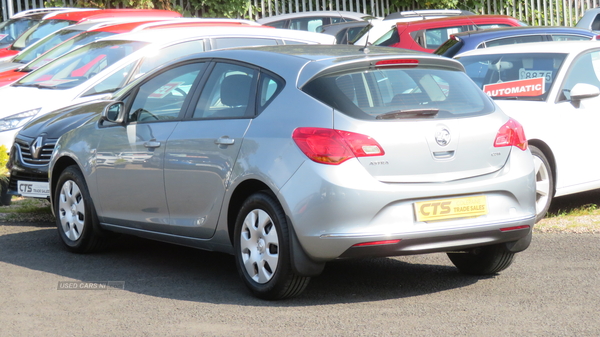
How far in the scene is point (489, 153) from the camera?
5129mm

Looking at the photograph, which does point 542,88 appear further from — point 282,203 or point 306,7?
point 306,7

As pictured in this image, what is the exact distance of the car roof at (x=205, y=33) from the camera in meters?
9.74

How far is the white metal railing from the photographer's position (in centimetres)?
2042

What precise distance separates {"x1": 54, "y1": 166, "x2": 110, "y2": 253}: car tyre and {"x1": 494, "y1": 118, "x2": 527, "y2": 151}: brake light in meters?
3.29

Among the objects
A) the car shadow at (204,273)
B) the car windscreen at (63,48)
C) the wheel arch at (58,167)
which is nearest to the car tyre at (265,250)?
the car shadow at (204,273)

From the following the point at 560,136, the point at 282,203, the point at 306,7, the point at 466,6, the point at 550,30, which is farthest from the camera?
the point at 466,6

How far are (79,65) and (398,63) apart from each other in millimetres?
5468

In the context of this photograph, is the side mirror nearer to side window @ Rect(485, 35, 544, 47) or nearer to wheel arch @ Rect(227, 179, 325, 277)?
wheel arch @ Rect(227, 179, 325, 277)

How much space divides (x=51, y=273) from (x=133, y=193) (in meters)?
0.82

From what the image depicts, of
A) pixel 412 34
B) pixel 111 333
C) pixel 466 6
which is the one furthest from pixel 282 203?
pixel 466 6

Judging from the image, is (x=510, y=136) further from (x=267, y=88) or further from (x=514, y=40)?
(x=514, y=40)

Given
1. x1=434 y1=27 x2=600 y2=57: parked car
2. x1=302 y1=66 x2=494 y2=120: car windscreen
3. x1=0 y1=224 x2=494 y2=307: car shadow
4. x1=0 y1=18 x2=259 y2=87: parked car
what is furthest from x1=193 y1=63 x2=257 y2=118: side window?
x1=434 y1=27 x2=600 y2=57: parked car

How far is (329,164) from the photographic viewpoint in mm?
4781

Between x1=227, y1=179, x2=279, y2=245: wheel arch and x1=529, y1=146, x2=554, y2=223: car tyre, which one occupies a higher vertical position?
x1=227, y1=179, x2=279, y2=245: wheel arch
